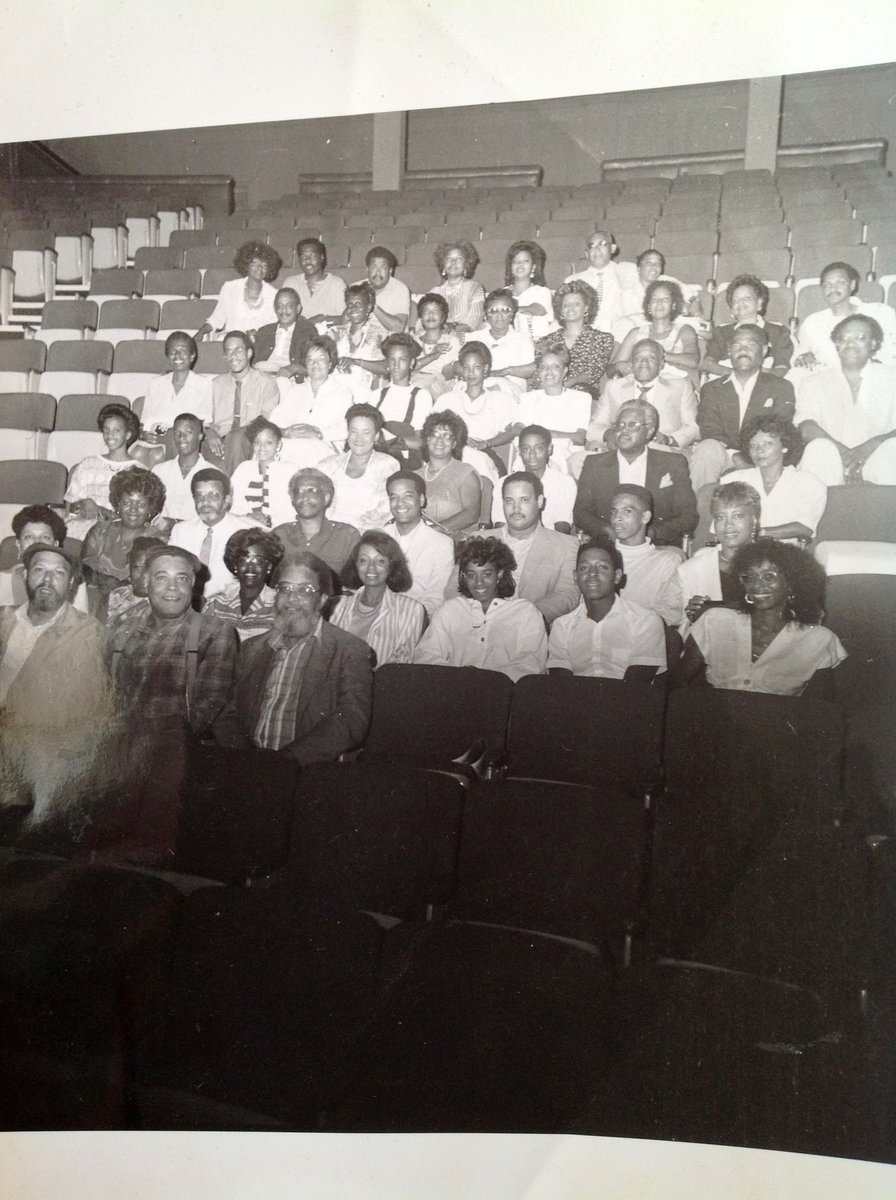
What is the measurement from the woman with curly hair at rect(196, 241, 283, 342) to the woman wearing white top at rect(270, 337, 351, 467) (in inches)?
3.8

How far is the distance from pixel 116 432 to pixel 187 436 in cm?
11

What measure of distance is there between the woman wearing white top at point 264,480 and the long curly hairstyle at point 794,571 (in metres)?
0.64

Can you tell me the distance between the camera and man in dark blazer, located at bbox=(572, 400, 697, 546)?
45.4 inches

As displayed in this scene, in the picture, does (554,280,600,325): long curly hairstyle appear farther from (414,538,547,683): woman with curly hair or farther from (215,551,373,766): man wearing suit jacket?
(215,551,373,766): man wearing suit jacket

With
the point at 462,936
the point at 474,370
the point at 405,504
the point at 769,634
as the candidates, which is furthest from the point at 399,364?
the point at 462,936

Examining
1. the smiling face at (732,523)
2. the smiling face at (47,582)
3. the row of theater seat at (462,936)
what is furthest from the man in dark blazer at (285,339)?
the smiling face at (732,523)

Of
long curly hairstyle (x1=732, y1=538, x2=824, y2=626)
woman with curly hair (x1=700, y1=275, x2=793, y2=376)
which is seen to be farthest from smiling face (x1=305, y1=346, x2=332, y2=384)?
long curly hairstyle (x1=732, y1=538, x2=824, y2=626)

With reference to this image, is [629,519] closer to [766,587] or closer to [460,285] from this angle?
[766,587]

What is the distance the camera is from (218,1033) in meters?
1.08

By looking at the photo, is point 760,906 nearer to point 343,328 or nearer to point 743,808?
point 743,808

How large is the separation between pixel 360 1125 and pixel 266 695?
0.56m

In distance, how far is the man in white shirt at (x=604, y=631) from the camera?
3.77 feet

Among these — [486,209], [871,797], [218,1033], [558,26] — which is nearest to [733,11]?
[558,26]

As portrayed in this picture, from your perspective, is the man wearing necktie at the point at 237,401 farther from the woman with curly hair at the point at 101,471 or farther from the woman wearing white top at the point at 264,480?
the woman with curly hair at the point at 101,471
